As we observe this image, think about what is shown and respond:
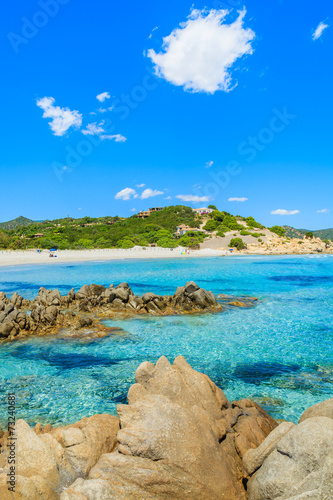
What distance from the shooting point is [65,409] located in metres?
7.66

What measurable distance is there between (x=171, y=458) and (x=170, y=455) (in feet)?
0.13

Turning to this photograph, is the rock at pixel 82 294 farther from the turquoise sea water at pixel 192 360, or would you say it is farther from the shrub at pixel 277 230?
the shrub at pixel 277 230

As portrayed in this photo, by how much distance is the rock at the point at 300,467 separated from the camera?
11.1 feet

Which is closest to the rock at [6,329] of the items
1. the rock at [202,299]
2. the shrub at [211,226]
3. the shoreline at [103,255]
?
the rock at [202,299]

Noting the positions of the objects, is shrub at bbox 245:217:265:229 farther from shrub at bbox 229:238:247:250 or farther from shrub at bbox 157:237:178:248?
shrub at bbox 157:237:178:248

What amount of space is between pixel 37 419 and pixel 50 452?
343cm

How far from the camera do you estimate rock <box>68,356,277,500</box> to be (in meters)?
3.92

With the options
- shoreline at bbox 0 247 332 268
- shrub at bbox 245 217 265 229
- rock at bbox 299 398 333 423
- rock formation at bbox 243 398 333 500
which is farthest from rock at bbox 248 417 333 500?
shrub at bbox 245 217 265 229

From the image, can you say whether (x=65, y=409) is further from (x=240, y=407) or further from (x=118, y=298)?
(x=118, y=298)

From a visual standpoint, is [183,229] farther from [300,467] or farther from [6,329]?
[300,467]

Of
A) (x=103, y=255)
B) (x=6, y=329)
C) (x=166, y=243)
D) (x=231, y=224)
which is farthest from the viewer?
(x=231, y=224)

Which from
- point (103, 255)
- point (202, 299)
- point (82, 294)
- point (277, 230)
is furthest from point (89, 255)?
point (277, 230)

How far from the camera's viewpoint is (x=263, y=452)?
439 centimetres

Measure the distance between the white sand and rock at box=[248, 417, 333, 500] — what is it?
2225 inches
